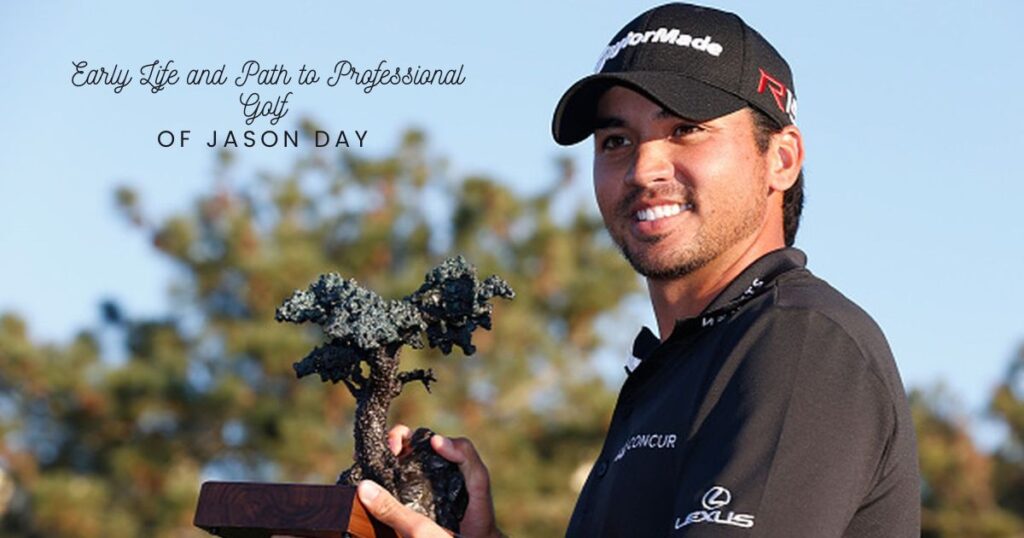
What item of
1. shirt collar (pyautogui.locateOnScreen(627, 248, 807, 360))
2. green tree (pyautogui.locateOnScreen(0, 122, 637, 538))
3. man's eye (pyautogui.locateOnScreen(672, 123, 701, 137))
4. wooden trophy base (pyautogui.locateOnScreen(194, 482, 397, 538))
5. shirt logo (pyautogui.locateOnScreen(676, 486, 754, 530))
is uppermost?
green tree (pyautogui.locateOnScreen(0, 122, 637, 538))

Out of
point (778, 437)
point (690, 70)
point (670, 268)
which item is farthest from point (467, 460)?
point (778, 437)

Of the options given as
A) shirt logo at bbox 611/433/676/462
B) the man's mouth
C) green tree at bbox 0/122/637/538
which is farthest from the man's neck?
green tree at bbox 0/122/637/538

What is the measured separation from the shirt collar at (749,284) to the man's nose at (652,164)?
0.26 m

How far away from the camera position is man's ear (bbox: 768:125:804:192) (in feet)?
10.9

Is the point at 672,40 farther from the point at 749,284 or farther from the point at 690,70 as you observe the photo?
the point at 749,284

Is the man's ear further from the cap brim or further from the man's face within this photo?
the cap brim

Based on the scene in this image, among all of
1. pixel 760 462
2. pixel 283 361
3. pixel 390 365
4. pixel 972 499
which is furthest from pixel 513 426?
pixel 760 462

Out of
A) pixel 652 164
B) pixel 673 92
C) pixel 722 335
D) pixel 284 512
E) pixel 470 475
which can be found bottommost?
pixel 284 512

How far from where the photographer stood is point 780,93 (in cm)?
334

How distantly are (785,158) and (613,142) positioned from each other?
1.22 feet

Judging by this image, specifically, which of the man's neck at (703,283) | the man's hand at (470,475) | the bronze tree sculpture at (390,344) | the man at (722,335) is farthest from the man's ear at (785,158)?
the man's hand at (470,475)

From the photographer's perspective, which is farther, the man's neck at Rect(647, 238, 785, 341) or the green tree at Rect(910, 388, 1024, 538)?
the green tree at Rect(910, 388, 1024, 538)

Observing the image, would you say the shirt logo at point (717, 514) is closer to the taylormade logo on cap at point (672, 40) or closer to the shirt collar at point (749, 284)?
the shirt collar at point (749, 284)

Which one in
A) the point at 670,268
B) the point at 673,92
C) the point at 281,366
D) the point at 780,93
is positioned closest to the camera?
the point at 673,92
